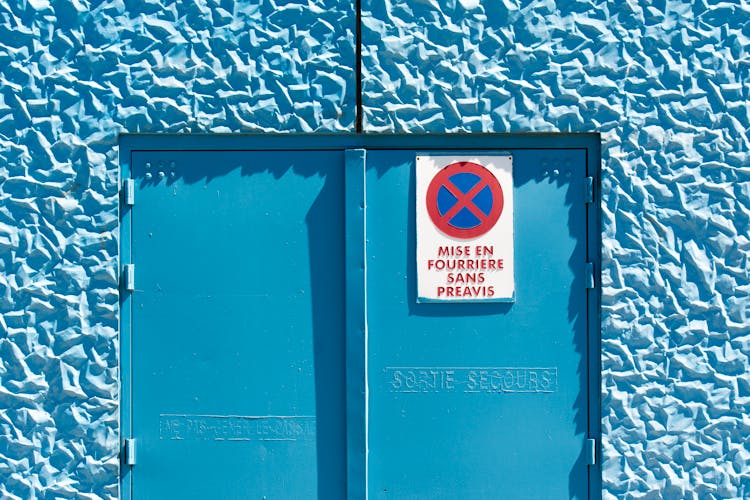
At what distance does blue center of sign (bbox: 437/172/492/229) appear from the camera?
2.68 metres

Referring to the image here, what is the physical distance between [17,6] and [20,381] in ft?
4.75

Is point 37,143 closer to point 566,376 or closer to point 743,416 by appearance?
point 566,376

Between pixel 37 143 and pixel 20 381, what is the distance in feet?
3.03

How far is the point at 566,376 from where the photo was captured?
8.87ft

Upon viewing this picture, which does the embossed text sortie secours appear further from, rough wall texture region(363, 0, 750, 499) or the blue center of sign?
the blue center of sign

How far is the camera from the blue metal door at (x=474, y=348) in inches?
106

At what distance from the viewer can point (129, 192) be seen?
8.81ft

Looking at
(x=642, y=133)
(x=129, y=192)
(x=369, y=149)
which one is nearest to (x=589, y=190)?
(x=642, y=133)

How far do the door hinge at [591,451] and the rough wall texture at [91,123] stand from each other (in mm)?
1546

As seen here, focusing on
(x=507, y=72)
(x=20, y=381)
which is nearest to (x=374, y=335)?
(x=507, y=72)

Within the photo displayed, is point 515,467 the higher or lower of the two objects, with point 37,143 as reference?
lower

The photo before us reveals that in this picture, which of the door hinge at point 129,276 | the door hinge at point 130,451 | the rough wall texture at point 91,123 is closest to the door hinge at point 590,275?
the rough wall texture at point 91,123

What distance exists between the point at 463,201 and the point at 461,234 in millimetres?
127

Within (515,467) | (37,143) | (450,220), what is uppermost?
(37,143)
